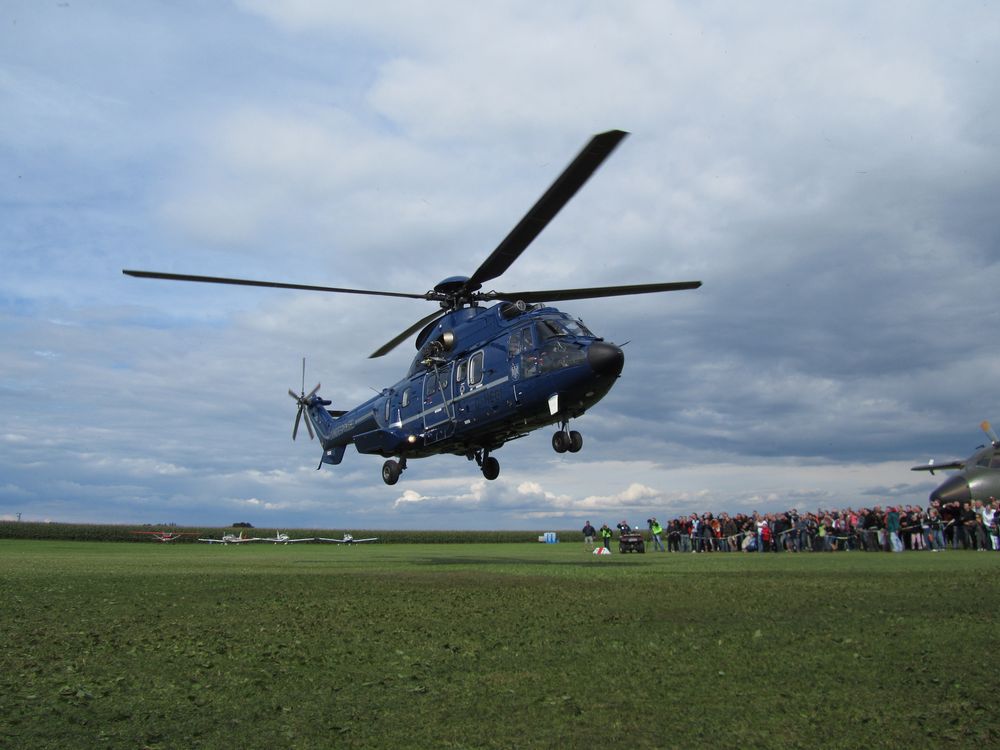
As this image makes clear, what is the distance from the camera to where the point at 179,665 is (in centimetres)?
796

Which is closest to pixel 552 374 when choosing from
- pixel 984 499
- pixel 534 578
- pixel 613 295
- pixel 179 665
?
pixel 613 295

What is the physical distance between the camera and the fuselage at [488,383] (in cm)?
1864

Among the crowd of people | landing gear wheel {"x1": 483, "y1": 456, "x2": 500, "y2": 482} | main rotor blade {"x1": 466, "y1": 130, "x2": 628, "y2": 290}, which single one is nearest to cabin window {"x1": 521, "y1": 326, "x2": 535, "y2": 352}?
main rotor blade {"x1": 466, "y1": 130, "x2": 628, "y2": 290}

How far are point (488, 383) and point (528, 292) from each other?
3005 mm

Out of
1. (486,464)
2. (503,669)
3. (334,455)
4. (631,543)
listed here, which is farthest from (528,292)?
(631,543)

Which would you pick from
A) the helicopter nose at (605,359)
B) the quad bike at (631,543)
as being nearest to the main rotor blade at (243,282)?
the helicopter nose at (605,359)

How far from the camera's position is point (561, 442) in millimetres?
19812

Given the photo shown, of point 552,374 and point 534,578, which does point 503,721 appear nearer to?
point 534,578

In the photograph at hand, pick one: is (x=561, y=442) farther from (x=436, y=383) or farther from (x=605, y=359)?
(x=436, y=383)

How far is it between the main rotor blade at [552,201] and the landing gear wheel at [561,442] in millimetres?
4425

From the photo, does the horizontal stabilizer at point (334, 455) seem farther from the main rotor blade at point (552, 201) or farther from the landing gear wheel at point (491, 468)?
the main rotor blade at point (552, 201)

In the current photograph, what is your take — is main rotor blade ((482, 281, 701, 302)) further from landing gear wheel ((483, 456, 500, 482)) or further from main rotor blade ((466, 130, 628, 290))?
landing gear wheel ((483, 456, 500, 482))

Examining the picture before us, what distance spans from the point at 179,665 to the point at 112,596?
5.76 meters

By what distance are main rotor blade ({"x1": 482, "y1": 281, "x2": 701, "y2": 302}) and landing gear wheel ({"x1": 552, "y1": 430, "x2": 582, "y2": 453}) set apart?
12.0ft
